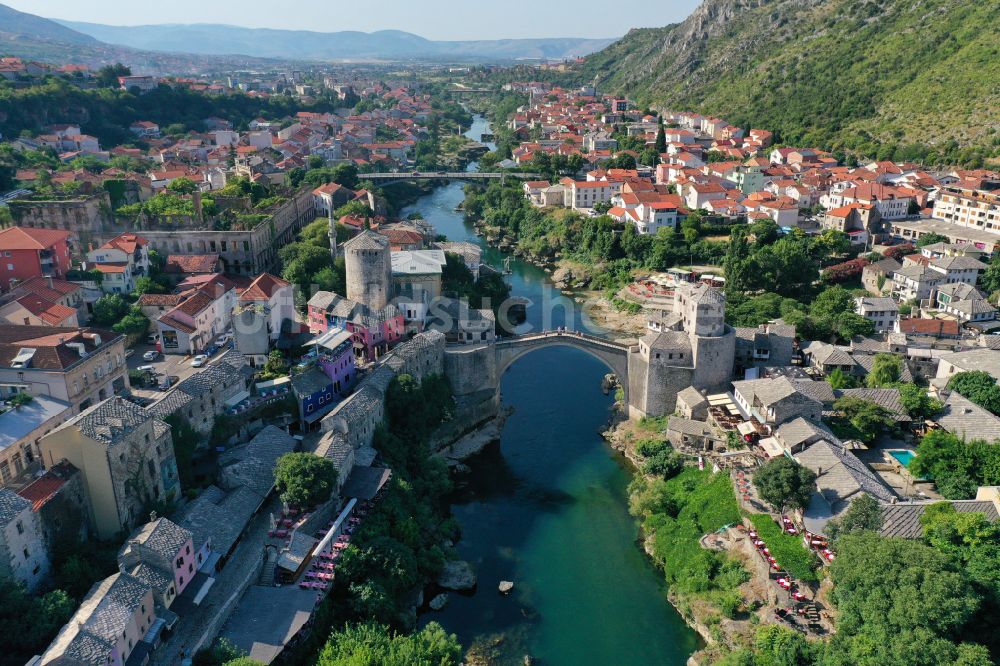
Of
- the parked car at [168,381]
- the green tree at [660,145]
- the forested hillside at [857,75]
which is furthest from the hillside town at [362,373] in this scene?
the green tree at [660,145]

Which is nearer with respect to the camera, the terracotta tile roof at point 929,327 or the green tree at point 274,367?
the green tree at point 274,367

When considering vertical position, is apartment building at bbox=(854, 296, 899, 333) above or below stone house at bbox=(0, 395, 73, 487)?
below

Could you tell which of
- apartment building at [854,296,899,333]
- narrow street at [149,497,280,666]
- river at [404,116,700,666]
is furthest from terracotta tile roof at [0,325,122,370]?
apartment building at [854,296,899,333]

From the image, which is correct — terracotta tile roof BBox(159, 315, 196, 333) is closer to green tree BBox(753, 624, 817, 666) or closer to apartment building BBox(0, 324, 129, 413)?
apartment building BBox(0, 324, 129, 413)

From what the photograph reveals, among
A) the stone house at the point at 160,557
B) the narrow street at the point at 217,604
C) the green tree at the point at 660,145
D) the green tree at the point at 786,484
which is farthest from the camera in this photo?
the green tree at the point at 660,145

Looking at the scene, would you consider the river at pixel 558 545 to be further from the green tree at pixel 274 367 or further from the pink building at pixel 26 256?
the pink building at pixel 26 256

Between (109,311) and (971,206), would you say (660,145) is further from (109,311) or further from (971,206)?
(109,311)

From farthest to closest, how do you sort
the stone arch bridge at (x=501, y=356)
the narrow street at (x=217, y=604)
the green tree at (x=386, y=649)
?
the stone arch bridge at (x=501, y=356)
the green tree at (x=386, y=649)
the narrow street at (x=217, y=604)
